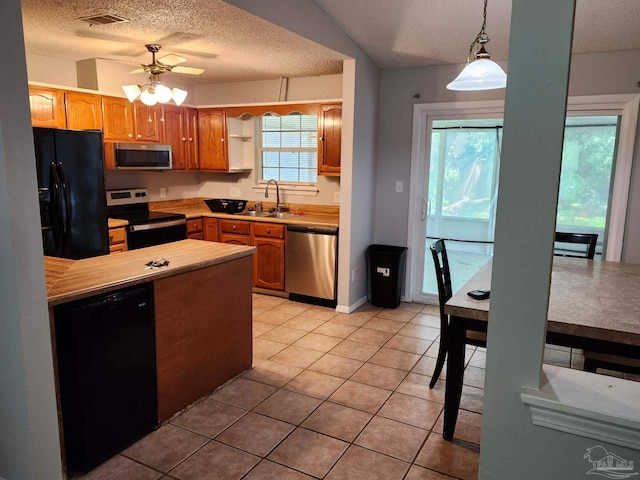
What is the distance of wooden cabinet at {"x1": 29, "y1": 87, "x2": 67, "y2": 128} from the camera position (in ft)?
12.8

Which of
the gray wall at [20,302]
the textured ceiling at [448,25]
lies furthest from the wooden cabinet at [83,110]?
the gray wall at [20,302]

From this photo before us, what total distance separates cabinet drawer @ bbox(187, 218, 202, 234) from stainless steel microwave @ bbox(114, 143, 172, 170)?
2.14 ft

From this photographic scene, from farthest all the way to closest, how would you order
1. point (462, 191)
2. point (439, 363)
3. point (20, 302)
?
point (462, 191), point (439, 363), point (20, 302)

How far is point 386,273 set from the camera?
15.5 feet

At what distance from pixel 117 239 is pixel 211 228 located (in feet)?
4.00

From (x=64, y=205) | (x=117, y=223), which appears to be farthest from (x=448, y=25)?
(x=117, y=223)

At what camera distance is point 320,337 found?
3975mm

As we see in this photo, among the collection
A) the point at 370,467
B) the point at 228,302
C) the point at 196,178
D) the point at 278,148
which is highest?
the point at 278,148

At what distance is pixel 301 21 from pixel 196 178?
3168 millimetres

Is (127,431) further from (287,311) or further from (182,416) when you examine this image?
(287,311)

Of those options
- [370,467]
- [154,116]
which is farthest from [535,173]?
[154,116]

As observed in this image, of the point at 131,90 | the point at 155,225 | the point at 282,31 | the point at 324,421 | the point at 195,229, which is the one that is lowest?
the point at 324,421

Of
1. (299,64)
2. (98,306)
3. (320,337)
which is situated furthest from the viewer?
(299,64)

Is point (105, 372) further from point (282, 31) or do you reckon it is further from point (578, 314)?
point (282, 31)
